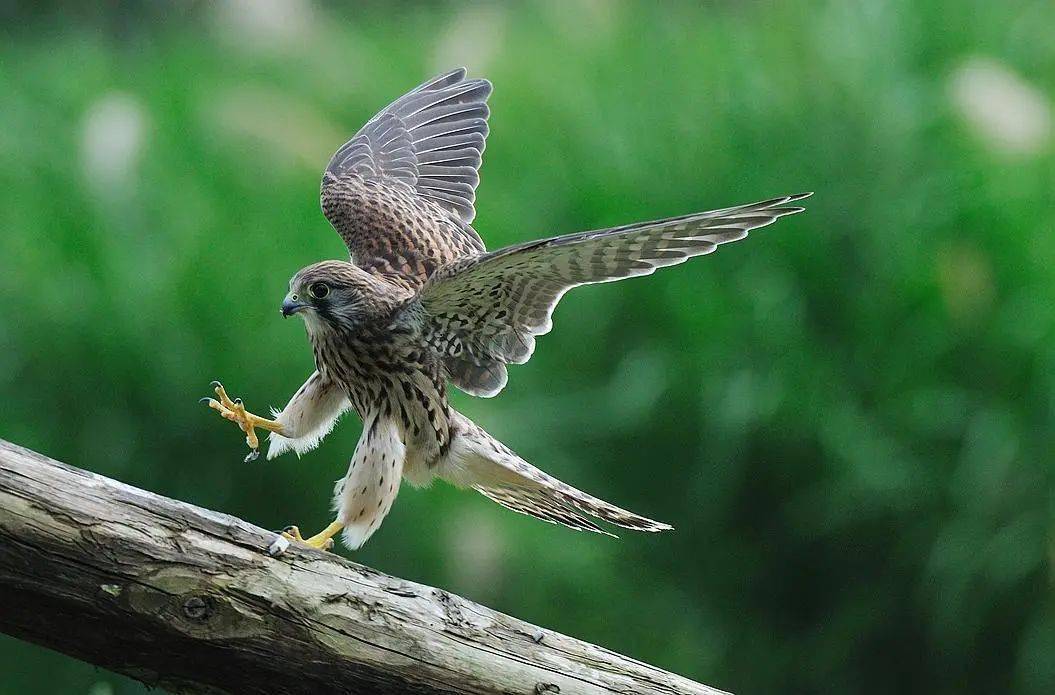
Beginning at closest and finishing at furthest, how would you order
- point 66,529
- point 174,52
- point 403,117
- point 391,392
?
1. point 66,529
2. point 391,392
3. point 403,117
4. point 174,52

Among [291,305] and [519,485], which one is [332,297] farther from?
[519,485]

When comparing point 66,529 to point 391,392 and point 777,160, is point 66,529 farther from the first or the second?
point 777,160

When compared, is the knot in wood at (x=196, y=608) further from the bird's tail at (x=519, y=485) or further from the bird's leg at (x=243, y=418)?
the bird's tail at (x=519, y=485)

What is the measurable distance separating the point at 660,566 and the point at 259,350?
52.2 inches

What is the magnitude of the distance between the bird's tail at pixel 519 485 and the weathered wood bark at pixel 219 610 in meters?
0.44

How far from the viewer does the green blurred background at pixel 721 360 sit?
4016 mm

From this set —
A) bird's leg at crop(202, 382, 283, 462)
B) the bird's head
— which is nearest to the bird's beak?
the bird's head

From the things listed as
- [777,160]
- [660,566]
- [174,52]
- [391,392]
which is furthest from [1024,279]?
[174,52]

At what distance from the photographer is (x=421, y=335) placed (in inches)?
99.5

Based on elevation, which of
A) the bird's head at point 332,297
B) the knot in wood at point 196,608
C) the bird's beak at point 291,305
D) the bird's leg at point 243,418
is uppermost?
the bird's head at point 332,297

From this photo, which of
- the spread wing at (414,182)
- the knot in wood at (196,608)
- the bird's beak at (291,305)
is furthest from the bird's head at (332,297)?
the knot in wood at (196,608)

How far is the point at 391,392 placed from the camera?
2533mm

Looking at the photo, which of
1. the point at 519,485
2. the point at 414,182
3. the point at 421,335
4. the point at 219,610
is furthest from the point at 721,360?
the point at 219,610

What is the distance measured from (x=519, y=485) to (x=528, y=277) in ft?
1.54
